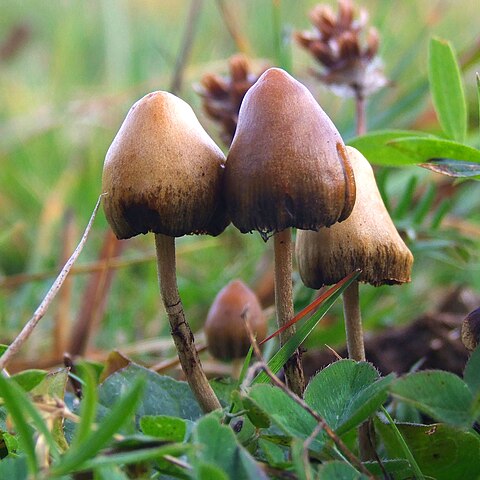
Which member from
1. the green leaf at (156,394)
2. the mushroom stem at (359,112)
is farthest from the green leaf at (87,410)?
the mushroom stem at (359,112)

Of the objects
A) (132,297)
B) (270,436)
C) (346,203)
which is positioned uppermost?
(346,203)

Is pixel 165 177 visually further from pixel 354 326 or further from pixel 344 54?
pixel 344 54

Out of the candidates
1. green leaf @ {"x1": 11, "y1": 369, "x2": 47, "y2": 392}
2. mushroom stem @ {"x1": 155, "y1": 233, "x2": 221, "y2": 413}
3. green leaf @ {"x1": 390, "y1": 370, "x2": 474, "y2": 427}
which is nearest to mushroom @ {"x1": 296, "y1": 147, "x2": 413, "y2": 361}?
mushroom stem @ {"x1": 155, "y1": 233, "x2": 221, "y2": 413}

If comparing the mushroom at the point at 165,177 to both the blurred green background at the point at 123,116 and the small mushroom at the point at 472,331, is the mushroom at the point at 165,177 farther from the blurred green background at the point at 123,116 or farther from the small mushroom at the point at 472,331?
the blurred green background at the point at 123,116

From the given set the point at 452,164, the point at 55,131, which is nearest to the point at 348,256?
the point at 452,164

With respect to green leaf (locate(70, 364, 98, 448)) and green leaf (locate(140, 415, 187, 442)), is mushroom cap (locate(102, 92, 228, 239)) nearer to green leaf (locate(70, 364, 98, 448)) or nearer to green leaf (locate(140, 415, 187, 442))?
green leaf (locate(140, 415, 187, 442))

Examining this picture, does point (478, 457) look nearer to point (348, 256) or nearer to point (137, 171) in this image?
point (348, 256)

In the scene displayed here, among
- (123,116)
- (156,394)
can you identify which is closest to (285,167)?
(156,394)
